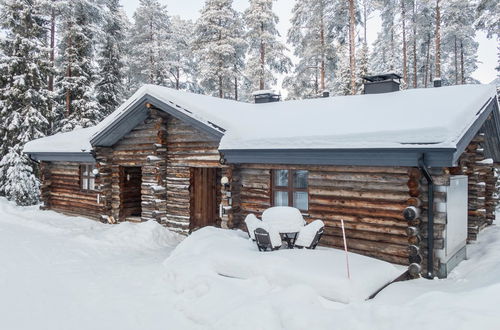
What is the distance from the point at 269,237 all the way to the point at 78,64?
69.4 feet

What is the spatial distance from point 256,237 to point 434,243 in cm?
388

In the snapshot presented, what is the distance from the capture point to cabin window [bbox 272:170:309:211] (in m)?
9.78

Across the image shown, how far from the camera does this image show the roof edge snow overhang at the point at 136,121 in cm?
1091

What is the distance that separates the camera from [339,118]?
385 inches

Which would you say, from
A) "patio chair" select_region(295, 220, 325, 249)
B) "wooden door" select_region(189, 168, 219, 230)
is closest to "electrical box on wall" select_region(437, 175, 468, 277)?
"patio chair" select_region(295, 220, 325, 249)

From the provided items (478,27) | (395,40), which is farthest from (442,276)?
(395,40)

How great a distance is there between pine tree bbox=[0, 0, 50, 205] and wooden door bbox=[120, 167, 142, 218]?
7.52 metres

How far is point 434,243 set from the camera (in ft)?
25.0

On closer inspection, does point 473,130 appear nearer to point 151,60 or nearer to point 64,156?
point 64,156

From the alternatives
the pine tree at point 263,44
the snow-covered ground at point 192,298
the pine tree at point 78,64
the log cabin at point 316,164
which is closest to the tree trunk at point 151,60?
the pine tree at point 78,64

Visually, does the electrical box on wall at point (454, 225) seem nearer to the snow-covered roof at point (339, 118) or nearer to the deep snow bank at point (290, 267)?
the deep snow bank at point (290, 267)

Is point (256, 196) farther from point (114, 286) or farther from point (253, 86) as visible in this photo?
point (253, 86)

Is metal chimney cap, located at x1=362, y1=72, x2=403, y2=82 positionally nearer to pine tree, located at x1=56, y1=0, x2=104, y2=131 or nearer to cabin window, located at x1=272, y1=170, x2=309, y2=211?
cabin window, located at x1=272, y1=170, x2=309, y2=211

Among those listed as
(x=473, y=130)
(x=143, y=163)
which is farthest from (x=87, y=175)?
(x=473, y=130)
